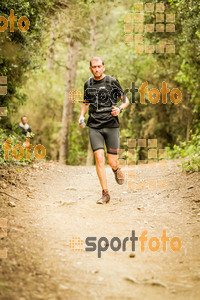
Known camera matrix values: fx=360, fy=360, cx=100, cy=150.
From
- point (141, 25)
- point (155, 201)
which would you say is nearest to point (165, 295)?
point (155, 201)

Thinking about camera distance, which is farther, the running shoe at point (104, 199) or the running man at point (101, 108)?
the running shoe at point (104, 199)

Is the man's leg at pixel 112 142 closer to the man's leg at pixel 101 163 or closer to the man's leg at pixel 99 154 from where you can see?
the man's leg at pixel 99 154

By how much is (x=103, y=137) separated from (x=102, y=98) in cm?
75

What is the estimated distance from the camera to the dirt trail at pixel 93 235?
3.42 meters

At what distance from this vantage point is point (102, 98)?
6492mm

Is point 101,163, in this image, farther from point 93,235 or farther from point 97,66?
point 93,235

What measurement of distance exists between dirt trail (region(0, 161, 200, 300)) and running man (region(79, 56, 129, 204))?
2.98 feet

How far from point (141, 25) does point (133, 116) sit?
7099 mm

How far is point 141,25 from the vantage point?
16516mm

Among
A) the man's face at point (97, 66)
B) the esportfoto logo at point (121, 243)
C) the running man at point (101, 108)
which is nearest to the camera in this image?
the esportfoto logo at point (121, 243)

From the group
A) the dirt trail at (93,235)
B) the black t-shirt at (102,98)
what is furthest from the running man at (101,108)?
the dirt trail at (93,235)

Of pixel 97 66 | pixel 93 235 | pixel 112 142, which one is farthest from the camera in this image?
pixel 112 142

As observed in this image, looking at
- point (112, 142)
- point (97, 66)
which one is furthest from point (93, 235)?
point (97, 66)

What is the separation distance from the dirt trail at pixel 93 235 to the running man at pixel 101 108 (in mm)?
907
